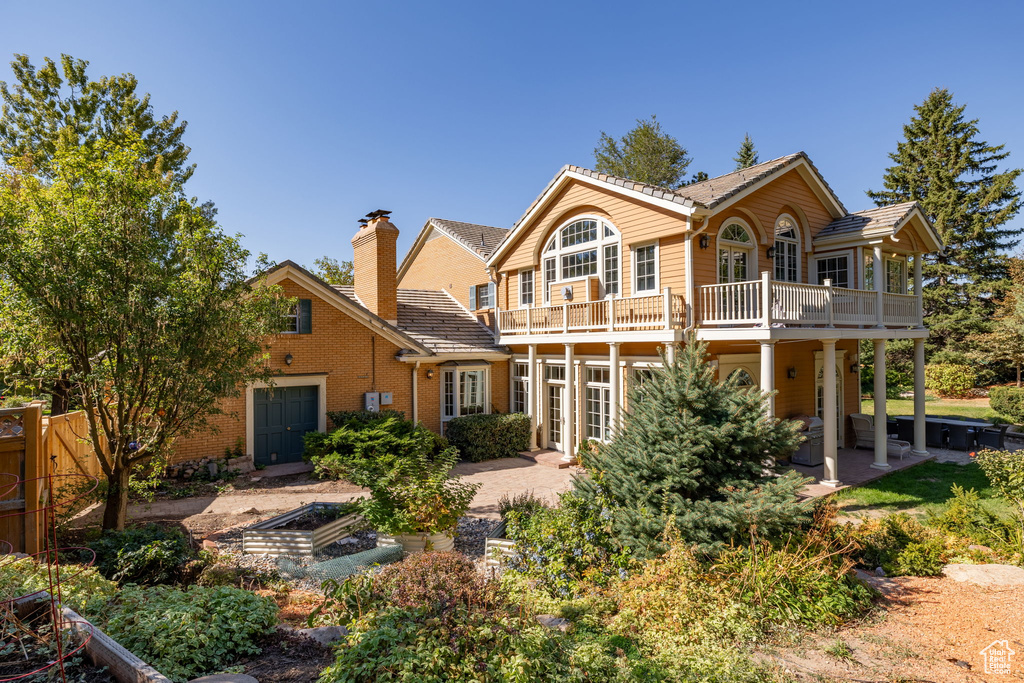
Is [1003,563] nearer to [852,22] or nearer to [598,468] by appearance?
[598,468]

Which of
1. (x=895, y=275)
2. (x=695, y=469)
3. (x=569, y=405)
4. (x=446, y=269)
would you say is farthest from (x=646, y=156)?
(x=695, y=469)

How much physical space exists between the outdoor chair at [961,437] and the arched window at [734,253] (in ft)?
27.2

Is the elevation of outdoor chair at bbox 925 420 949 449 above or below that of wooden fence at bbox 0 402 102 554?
below

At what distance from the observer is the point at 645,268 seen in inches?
547

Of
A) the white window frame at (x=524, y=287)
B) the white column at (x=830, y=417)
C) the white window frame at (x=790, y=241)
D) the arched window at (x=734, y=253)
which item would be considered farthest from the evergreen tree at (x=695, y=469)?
the white window frame at (x=524, y=287)

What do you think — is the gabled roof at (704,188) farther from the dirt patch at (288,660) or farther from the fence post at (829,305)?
the dirt patch at (288,660)

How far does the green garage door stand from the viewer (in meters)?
13.6

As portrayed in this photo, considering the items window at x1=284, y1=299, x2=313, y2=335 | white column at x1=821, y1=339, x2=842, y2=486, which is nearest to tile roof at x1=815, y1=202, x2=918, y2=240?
white column at x1=821, y1=339, x2=842, y2=486

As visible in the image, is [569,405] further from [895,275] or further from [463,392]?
[895,275]

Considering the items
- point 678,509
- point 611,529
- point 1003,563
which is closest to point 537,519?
point 611,529

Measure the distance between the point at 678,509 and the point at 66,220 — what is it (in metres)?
9.09

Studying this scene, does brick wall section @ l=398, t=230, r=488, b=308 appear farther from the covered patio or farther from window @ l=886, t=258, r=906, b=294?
window @ l=886, t=258, r=906, b=294

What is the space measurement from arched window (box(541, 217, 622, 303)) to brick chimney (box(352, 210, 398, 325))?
4.97 metres

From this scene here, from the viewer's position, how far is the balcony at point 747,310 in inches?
437
